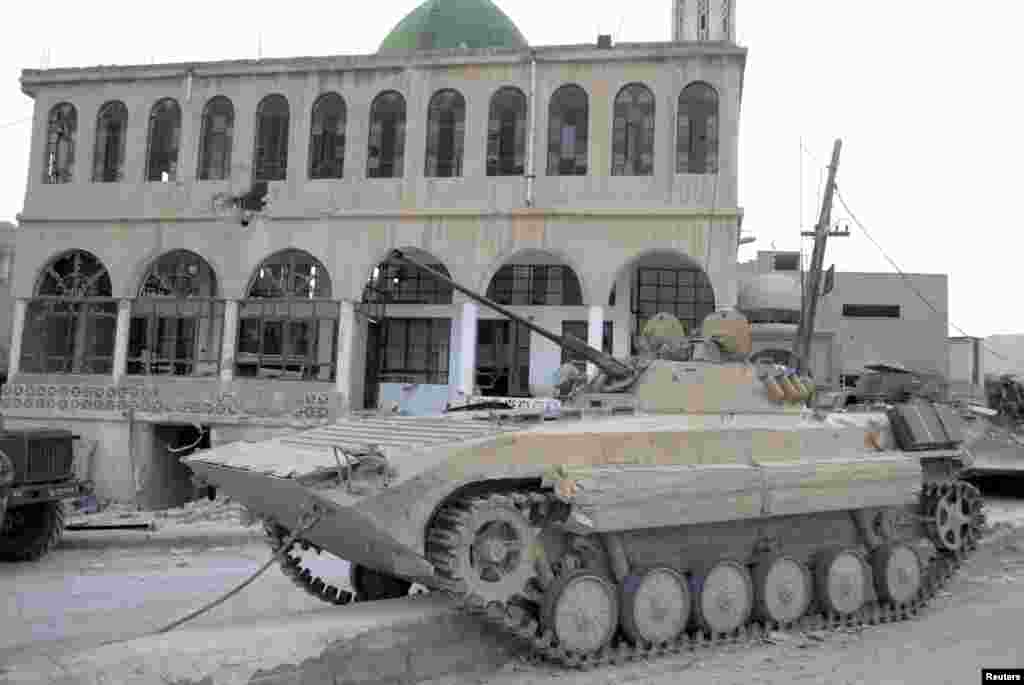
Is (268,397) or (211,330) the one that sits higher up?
(211,330)

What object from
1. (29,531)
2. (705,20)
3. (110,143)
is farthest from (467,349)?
(705,20)

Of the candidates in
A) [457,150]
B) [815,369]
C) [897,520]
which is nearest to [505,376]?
[457,150]

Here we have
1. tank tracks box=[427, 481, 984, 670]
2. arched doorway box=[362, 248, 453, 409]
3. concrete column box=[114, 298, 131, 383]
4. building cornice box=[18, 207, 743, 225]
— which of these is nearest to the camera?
tank tracks box=[427, 481, 984, 670]

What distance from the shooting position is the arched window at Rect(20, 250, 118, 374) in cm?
2452

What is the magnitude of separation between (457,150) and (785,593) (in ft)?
53.6

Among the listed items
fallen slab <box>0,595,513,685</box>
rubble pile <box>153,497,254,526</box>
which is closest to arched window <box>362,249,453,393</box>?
rubble pile <box>153,497,254,526</box>

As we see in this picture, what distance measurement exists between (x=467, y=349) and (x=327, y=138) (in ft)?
20.4

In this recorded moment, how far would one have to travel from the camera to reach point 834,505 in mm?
8359

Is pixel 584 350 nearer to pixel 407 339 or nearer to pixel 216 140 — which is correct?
pixel 216 140

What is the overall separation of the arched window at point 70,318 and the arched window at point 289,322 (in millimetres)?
3488

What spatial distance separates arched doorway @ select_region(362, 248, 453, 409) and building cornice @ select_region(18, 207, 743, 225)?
356cm

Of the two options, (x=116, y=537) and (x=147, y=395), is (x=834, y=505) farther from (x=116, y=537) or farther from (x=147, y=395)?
(x=147, y=395)

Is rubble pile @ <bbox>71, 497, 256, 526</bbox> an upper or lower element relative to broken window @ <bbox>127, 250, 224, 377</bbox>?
lower

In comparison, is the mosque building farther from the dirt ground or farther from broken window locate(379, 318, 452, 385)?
the dirt ground
